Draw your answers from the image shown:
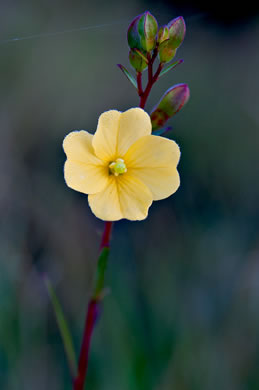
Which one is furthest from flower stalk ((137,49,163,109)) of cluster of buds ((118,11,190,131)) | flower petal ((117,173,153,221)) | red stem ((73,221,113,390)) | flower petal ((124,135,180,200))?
red stem ((73,221,113,390))

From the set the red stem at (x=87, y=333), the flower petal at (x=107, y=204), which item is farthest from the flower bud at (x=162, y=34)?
the red stem at (x=87, y=333)

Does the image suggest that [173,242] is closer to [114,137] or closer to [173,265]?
[173,265]

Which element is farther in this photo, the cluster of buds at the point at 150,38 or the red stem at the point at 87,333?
the red stem at the point at 87,333

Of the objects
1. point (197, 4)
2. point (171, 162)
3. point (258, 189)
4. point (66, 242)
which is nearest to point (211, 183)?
point (258, 189)

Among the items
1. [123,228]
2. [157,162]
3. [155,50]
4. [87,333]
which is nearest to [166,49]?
[155,50]

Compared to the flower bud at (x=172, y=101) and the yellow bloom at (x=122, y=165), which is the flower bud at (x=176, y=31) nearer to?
the flower bud at (x=172, y=101)

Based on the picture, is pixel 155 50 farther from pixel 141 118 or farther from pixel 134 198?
pixel 134 198
